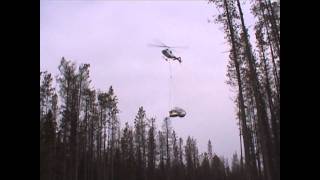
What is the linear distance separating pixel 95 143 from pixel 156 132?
13260 millimetres

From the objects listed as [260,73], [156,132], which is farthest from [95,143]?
Result: [260,73]

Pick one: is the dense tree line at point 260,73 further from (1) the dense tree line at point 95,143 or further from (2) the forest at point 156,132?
(1) the dense tree line at point 95,143

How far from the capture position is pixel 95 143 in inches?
1735

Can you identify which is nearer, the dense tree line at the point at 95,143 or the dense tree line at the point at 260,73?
the dense tree line at the point at 260,73

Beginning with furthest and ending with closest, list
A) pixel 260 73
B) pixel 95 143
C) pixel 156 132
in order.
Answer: pixel 156 132, pixel 95 143, pixel 260 73

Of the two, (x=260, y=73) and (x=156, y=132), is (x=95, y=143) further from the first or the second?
(x=260, y=73)

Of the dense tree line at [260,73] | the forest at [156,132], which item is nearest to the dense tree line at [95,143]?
the forest at [156,132]

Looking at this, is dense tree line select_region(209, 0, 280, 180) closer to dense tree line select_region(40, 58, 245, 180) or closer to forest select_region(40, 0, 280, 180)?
Result: forest select_region(40, 0, 280, 180)

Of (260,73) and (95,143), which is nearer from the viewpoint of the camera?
(260,73)

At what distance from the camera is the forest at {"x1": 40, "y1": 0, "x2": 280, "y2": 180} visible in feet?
59.4

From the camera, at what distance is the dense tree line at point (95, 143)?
33.6 meters
